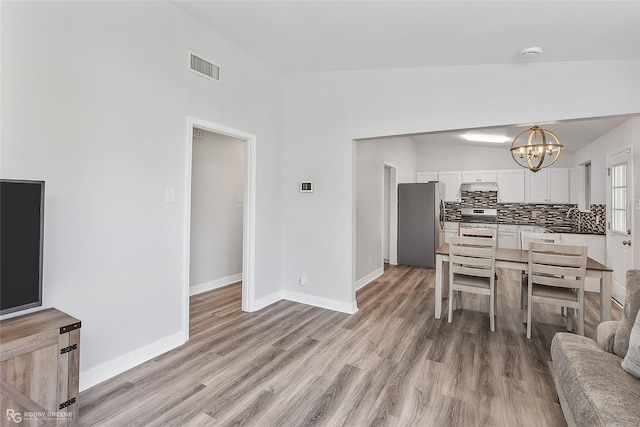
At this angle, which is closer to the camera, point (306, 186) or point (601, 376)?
point (601, 376)

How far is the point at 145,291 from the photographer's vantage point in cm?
248

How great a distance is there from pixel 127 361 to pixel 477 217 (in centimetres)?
723

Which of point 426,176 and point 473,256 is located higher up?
point 426,176

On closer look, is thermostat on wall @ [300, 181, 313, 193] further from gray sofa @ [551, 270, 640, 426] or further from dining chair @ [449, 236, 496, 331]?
gray sofa @ [551, 270, 640, 426]

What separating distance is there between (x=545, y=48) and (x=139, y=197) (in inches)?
138

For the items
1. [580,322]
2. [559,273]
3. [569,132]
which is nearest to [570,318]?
[580,322]

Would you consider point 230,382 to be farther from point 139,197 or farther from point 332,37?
point 332,37

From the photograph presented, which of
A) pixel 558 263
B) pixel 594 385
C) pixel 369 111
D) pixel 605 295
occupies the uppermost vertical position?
pixel 369 111

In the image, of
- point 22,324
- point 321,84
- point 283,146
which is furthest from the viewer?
point 283,146

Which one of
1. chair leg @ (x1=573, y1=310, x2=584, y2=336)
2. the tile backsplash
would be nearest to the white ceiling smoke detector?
chair leg @ (x1=573, y1=310, x2=584, y2=336)

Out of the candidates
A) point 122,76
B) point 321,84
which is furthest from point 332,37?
point 122,76

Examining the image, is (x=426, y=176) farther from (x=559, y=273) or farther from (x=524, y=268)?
(x=559, y=273)

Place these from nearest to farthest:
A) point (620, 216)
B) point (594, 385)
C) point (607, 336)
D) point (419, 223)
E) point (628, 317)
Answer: point (594, 385) → point (628, 317) → point (607, 336) → point (620, 216) → point (419, 223)

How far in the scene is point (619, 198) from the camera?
A: 411 centimetres
